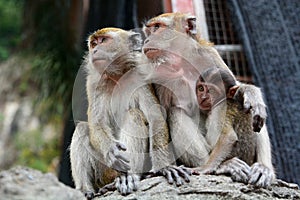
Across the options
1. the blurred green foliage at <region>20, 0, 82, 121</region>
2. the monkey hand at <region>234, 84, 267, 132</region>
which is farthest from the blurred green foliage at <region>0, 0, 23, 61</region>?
the monkey hand at <region>234, 84, 267, 132</region>

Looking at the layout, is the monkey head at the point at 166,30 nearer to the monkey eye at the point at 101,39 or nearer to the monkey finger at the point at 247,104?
the monkey eye at the point at 101,39

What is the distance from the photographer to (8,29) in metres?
17.6

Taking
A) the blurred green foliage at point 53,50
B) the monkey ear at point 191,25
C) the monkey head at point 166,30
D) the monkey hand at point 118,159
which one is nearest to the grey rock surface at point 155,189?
the monkey hand at point 118,159

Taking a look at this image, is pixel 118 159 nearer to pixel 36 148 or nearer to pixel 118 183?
pixel 118 183

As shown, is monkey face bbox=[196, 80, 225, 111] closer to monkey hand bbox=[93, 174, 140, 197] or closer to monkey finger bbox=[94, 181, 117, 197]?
monkey hand bbox=[93, 174, 140, 197]

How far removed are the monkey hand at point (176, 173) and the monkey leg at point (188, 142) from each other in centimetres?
29

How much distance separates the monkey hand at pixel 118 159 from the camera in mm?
5312

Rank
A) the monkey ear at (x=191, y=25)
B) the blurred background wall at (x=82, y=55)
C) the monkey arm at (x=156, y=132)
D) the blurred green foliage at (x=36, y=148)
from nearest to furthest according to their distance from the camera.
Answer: the monkey arm at (x=156, y=132), the monkey ear at (x=191, y=25), the blurred background wall at (x=82, y=55), the blurred green foliage at (x=36, y=148)

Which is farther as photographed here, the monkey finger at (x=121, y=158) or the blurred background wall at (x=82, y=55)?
the blurred background wall at (x=82, y=55)

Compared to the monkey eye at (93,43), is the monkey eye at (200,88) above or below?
below

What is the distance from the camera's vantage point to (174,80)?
5.75 m

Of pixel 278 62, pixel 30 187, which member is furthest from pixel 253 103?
pixel 278 62

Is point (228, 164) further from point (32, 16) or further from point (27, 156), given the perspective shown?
point (27, 156)

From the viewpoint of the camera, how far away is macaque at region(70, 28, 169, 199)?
5492 mm
